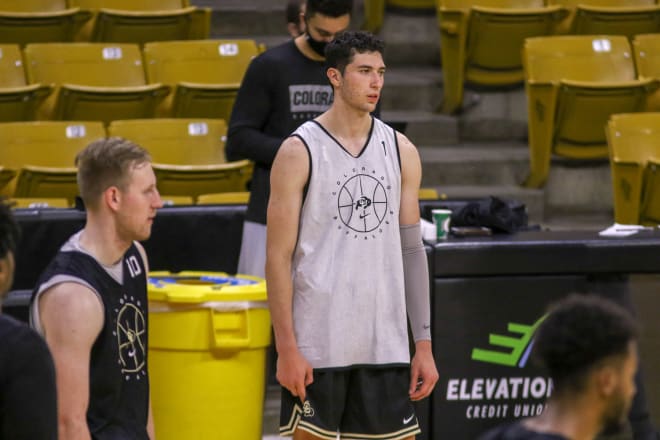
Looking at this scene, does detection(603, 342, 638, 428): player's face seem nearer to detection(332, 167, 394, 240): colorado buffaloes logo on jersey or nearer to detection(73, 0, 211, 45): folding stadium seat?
detection(332, 167, 394, 240): colorado buffaloes logo on jersey

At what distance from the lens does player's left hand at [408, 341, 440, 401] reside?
3867 mm

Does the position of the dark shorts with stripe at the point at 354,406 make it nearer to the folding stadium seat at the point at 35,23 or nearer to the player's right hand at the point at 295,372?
the player's right hand at the point at 295,372

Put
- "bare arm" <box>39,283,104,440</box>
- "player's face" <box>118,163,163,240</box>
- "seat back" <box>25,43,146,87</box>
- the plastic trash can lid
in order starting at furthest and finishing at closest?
1. "seat back" <box>25,43,146,87</box>
2. the plastic trash can lid
3. "player's face" <box>118,163,163,240</box>
4. "bare arm" <box>39,283,104,440</box>

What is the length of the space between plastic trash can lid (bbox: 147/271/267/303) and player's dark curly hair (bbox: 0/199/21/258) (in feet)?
6.92

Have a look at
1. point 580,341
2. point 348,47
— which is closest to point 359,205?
point 348,47

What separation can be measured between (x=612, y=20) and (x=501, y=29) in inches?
32.9

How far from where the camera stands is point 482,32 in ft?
27.3

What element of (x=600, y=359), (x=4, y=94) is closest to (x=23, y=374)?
(x=600, y=359)

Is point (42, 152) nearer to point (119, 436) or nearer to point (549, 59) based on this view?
point (549, 59)

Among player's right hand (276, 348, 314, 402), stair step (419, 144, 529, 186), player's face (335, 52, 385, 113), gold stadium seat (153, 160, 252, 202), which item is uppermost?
player's face (335, 52, 385, 113)

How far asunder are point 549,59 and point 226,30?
2.63m

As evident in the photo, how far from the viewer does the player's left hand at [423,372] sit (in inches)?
152

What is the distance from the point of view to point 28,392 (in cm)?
227

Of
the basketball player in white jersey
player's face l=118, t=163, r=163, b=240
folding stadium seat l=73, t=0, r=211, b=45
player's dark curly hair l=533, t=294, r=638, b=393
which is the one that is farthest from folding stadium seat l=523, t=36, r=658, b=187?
player's dark curly hair l=533, t=294, r=638, b=393
